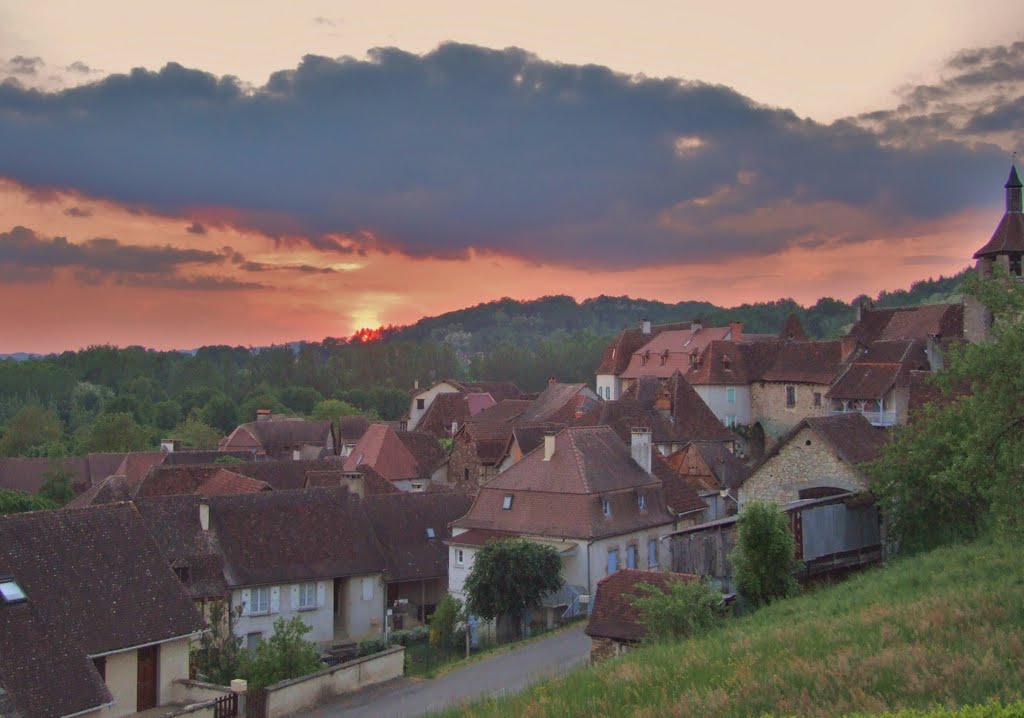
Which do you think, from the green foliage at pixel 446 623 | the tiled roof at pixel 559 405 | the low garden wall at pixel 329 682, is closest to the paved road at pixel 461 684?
the low garden wall at pixel 329 682

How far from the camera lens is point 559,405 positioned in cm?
6209

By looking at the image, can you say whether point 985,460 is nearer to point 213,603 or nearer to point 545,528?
point 545,528

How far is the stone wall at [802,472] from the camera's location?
31.2 meters

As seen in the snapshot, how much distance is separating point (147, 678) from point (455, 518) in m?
17.5

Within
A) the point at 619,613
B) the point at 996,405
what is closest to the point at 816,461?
the point at 619,613

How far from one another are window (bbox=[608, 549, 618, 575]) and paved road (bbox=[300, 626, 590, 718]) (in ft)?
18.6

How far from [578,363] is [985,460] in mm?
140273

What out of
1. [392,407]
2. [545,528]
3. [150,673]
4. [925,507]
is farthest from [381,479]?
[392,407]

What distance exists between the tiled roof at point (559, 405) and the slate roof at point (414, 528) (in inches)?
661

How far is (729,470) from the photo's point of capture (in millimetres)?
44188

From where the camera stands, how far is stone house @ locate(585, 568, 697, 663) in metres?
21.5

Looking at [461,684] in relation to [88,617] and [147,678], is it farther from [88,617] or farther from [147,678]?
[88,617]

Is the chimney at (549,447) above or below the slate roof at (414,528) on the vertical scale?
above

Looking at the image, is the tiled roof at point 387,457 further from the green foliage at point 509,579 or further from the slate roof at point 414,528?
the green foliage at point 509,579
